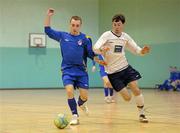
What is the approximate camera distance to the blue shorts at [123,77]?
7.27 m

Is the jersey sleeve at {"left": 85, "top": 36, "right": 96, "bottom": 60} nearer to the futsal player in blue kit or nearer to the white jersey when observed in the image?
the futsal player in blue kit

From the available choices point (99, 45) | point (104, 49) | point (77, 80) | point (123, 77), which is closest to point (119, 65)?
point (123, 77)

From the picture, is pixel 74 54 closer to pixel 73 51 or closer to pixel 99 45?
pixel 73 51

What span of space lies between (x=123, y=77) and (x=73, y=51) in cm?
110

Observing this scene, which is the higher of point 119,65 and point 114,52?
point 114,52

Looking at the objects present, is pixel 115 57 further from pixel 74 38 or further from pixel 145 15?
pixel 145 15

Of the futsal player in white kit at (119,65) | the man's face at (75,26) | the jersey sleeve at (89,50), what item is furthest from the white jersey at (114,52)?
the man's face at (75,26)

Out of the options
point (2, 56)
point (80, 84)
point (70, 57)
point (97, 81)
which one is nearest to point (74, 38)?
point (70, 57)

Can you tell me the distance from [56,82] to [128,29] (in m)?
4.49

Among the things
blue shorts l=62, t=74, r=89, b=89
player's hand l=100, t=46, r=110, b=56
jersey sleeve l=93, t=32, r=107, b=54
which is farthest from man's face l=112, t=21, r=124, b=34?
blue shorts l=62, t=74, r=89, b=89

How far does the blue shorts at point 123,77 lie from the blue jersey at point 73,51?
25.1 inches

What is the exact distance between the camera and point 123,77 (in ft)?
24.1

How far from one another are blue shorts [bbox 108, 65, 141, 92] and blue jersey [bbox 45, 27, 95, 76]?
639 mm

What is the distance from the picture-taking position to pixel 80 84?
696 centimetres
